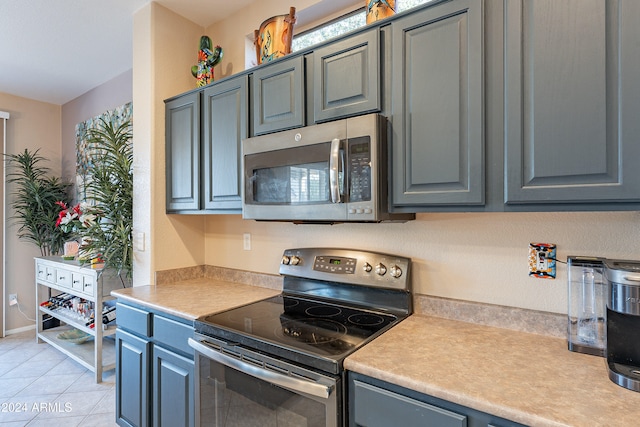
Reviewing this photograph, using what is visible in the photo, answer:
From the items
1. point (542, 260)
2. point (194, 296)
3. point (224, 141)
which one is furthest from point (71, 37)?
point (542, 260)

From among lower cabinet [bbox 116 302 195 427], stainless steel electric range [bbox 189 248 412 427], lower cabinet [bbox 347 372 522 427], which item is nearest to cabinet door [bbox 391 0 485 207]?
stainless steel electric range [bbox 189 248 412 427]

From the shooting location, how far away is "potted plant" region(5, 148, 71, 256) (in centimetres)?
371

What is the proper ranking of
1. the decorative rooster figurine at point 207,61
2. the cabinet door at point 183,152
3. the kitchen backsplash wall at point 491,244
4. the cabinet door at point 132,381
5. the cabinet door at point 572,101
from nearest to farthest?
the cabinet door at point 572,101, the kitchen backsplash wall at point 491,244, the cabinet door at point 132,381, the cabinet door at point 183,152, the decorative rooster figurine at point 207,61

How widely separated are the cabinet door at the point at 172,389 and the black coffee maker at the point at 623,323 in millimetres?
1591

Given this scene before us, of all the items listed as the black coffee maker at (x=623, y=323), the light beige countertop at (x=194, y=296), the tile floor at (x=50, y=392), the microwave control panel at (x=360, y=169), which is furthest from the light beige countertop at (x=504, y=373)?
the tile floor at (x=50, y=392)

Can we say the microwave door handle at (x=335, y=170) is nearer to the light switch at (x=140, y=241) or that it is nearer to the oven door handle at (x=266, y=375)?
the oven door handle at (x=266, y=375)

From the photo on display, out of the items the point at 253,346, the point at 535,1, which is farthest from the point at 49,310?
the point at 535,1

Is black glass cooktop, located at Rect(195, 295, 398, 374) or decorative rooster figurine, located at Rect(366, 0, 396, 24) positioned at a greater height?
decorative rooster figurine, located at Rect(366, 0, 396, 24)

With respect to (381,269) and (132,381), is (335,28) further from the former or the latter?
(132,381)

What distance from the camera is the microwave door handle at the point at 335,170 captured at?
53.9 inches

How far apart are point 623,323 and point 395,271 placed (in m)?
0.79

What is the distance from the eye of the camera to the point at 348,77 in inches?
56.6

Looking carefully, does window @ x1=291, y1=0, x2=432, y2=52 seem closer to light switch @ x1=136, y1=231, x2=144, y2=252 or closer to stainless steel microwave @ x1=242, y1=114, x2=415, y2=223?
stainless steel microwave @ x1=242, y1=114, x2=415, y2=223

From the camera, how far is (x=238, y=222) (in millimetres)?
2354
